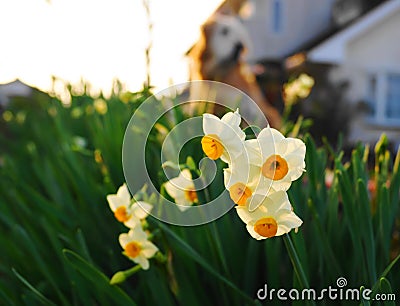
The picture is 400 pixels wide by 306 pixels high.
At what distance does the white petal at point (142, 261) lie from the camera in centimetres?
81

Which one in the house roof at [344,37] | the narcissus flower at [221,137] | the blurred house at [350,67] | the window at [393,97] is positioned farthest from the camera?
the window at [393,97]

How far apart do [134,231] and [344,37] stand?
1180 cm

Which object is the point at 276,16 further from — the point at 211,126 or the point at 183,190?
the point at 211,126

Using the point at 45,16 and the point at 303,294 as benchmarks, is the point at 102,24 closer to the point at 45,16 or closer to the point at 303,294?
the point at 45,16

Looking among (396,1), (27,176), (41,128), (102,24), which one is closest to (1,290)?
(27,176)

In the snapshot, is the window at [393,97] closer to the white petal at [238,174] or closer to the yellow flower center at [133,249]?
the yellow flower center at [133,249]

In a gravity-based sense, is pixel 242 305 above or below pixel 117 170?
below

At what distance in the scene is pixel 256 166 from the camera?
1.72 ft

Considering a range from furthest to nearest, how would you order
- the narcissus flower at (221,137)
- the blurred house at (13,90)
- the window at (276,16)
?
1. the window at (276,16)
2. the blurred house at (13,90)
3. the narcissus flower at (221,137)

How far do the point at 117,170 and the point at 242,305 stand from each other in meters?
0.57

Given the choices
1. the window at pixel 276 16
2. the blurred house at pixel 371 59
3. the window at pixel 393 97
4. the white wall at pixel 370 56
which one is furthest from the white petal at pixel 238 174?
the window at pixel 276 16

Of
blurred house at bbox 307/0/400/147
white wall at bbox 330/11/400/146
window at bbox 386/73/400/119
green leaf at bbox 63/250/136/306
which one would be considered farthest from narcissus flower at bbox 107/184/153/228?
window at bbox 386/73/400/119

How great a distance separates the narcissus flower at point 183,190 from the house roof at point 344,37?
1127 centimetres

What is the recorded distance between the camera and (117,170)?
1.34 meters
